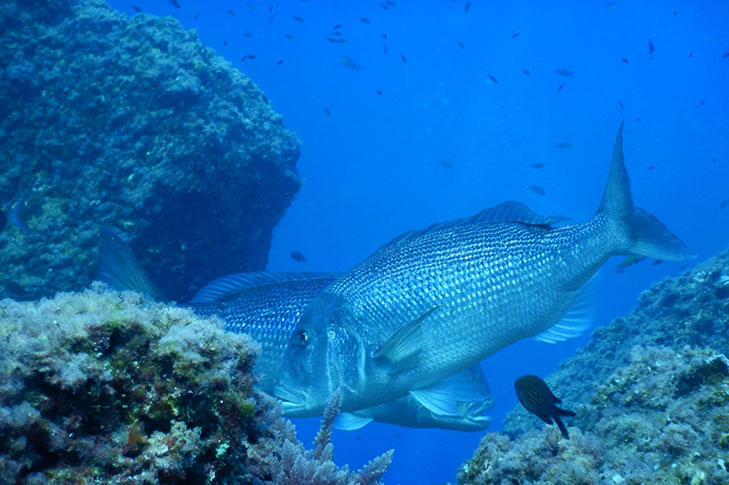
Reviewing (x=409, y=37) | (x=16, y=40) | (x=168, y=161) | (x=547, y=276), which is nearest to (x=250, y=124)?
(x=168, y=161)

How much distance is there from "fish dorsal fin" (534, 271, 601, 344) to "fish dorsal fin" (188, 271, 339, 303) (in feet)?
8.44

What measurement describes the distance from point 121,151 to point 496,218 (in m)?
7.06

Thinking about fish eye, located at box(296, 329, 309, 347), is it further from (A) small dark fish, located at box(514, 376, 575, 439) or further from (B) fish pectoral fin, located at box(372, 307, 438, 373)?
(A) small dark fish, located at box(514, 376, 575, 439)

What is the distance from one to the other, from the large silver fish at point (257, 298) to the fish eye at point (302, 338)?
0.31 metres

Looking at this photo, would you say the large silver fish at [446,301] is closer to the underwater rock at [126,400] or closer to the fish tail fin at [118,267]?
the fish tail fin at [118,267]

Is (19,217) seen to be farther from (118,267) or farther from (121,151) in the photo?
(118,267)

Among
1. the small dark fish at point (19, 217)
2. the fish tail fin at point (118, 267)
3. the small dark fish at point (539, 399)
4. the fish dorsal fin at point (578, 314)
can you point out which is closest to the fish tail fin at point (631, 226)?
the fish dorsal fin at point (578, 314)

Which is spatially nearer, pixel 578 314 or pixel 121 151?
pixel 578 314

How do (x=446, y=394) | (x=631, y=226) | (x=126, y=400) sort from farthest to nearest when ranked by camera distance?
(x=631, y=226) → (x=446, y=394) → (x=126, y=400)

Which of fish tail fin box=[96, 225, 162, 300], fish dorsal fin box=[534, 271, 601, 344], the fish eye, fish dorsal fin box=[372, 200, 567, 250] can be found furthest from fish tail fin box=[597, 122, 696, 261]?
fish tail fin box=[96, 225, 162, 300]

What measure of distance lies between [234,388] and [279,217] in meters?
8.72

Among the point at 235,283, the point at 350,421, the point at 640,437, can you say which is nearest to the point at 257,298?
the point at 235,283

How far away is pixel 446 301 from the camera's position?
404 cm

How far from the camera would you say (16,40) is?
845cm
